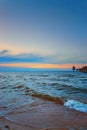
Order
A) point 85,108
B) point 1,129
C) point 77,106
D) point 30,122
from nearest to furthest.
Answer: point 1,129, point 30,122, point 85,108, point 77,106

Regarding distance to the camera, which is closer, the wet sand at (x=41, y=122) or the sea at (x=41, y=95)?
the wet sand at (x=41, y=122)

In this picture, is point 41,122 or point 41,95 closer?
point 41,122

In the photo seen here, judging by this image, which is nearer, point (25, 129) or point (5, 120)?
point (25, 129)

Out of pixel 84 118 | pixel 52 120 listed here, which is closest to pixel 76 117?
pixel 84 118

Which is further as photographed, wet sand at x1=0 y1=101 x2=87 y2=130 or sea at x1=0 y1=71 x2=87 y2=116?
sea at x1=0 y1=71 x2=87 y2=116

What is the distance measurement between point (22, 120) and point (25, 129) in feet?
3.50

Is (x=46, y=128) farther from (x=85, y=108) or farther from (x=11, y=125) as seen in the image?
(x=85, y=108)

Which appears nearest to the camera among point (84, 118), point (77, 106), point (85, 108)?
point (84, 118)

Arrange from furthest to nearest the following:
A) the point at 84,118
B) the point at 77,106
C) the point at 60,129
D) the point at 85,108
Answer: the point at 77,106 → the point at 85,108 → the point at 84,118 → the point at 60,129

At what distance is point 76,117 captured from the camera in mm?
6836

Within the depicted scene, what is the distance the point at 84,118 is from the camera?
6.63 meters

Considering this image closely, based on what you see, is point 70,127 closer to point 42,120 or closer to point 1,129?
point 42,120

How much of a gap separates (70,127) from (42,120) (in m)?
1.15

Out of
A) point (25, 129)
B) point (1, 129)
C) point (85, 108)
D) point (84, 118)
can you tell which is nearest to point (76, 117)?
point (84, 118)
